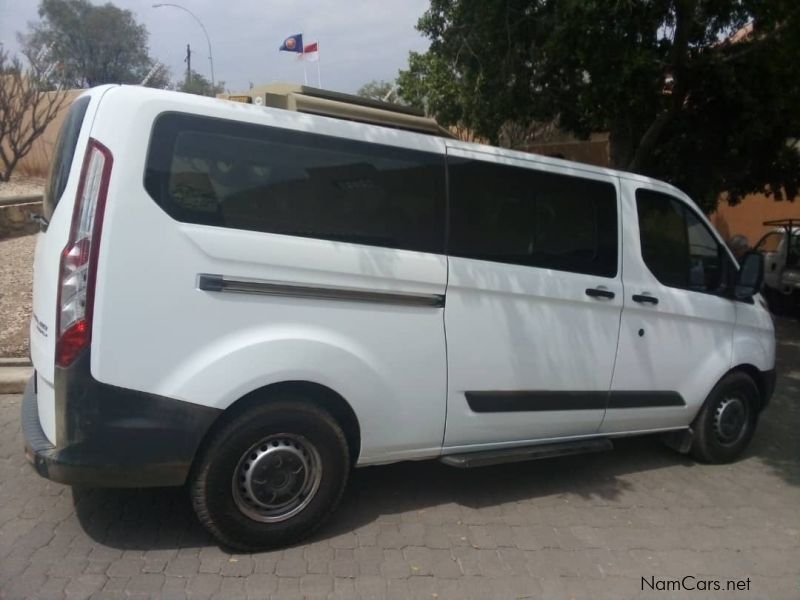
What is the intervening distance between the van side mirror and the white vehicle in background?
7.07m

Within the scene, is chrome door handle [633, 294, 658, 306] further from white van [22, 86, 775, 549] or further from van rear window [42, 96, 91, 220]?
van rear window [42, 96, 91, 220]

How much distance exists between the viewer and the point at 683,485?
16.2ft

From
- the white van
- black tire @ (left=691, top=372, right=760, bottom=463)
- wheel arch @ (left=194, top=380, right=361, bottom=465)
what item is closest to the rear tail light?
the white van

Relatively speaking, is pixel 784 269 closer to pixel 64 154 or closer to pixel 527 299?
pixel 527 299

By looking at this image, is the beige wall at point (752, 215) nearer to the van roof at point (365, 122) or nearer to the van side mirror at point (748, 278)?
the van side mirror at point (748, 278)

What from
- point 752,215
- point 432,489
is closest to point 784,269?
point 752,215

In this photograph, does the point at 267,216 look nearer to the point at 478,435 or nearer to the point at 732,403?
the point at 478,435

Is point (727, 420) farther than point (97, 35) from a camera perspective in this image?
No

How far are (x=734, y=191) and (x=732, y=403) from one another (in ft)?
17.8

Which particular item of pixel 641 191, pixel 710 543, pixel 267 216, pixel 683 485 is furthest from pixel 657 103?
pixel 267 216

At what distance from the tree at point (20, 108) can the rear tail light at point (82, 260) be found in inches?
542

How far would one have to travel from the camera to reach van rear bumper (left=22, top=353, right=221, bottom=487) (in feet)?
10.0

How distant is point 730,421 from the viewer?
210 inches

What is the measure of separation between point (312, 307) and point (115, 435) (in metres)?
1.05
